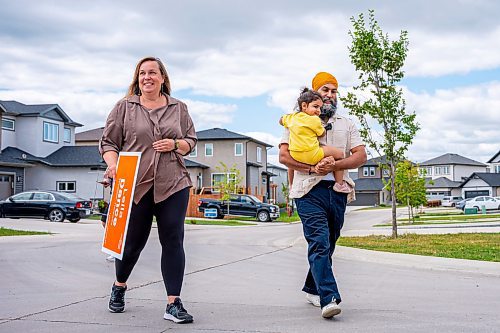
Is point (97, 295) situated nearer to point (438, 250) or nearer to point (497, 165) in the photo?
point (438, 250)

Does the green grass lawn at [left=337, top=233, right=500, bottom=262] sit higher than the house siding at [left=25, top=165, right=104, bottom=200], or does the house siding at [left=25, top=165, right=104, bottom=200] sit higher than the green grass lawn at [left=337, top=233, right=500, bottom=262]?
the house siding at [left=25, top=165, right=104, bottom=200]

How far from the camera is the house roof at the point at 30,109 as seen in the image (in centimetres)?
4266

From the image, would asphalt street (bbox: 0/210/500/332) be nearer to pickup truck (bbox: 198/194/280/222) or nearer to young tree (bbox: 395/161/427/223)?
young tree (bbox: 395/161/427/223)

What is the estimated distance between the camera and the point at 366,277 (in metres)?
8.63

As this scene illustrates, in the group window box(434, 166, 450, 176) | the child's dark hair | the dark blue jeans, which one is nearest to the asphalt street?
the dark blue jeans

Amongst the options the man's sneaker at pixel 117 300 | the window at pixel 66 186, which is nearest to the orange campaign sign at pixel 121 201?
the man's sneaker at pixel 117 300

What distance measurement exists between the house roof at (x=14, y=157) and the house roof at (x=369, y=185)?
68492 millimetres

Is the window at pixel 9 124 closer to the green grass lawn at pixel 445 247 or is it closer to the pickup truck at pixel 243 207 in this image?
the pickup truck at pixel 243 207

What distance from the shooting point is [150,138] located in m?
5.25

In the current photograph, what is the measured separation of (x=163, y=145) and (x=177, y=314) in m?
1.32

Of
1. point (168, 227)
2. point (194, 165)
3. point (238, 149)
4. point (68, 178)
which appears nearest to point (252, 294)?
point (168, 227)

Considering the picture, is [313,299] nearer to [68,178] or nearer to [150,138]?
[150,138]

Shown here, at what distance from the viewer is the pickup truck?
1459 inches

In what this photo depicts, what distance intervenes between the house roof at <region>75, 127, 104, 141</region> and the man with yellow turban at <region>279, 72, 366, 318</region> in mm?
58107
